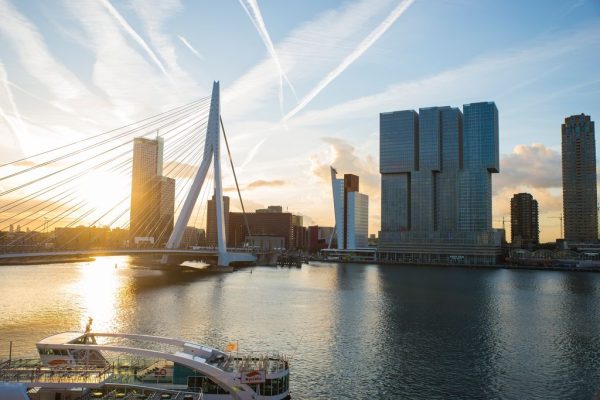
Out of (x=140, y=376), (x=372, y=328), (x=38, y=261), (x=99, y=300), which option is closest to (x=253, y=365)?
(x=140, y=376)

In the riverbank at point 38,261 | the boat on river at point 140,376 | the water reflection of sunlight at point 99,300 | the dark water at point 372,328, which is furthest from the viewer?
the riverbank at point 38,261

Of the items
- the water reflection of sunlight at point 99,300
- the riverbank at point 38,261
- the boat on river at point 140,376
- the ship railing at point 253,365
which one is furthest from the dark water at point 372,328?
the riverbank at point 38,261

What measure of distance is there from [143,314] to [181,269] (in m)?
66.9

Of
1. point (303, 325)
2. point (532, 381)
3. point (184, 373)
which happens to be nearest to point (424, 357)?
point (532, 381)

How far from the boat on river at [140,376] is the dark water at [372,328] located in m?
5.15

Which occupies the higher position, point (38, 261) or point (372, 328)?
point (38, 261)

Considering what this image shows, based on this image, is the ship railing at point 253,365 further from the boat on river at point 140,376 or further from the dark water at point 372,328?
the dark water at point 372,328

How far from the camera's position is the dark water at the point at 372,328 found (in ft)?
107

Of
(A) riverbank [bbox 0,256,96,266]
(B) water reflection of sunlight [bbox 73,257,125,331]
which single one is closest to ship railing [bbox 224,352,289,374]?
(B) water reflection of sunlight [bbox 73,257,125,331]

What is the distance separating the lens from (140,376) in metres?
25.5

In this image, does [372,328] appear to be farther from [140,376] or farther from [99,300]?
[99,300]

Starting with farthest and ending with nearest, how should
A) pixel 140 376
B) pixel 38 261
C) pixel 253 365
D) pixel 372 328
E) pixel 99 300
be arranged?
pixel 38 261 → pixel 99 300 → pixel 372 328 → pixel 253 365 → pixel 140 376

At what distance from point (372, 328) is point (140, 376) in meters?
29.0

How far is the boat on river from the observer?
78.0ft
